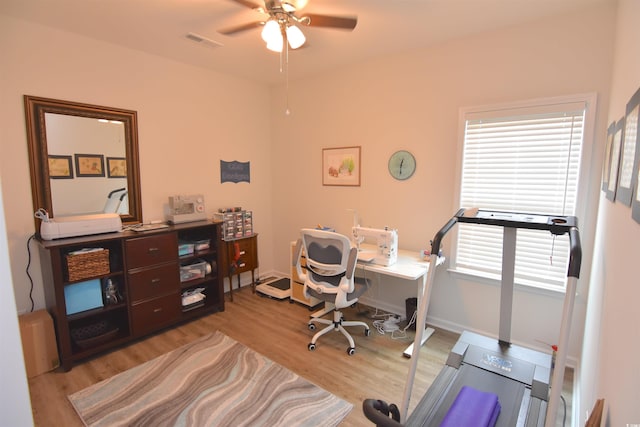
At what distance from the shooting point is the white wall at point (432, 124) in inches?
93.5

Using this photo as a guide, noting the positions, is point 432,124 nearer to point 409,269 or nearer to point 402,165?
→ point 402,165

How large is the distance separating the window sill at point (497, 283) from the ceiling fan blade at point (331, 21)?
2333mm

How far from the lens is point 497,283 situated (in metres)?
2.80

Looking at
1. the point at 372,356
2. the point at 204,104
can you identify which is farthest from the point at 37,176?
→ the point at 372,356

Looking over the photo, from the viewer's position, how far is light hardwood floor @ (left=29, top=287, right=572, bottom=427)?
2230mm

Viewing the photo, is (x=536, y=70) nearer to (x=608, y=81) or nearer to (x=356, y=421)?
(x=608, y=81)

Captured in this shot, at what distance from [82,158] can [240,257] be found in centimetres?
192

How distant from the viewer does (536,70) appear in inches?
98.5

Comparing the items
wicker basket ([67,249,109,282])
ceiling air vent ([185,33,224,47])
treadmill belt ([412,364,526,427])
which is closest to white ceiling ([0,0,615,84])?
ceiling air vent ([185,33,224,47])

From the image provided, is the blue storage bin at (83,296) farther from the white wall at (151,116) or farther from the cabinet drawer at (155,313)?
the white wall at (151,116)

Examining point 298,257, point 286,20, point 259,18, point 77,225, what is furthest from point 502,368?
point 77,225

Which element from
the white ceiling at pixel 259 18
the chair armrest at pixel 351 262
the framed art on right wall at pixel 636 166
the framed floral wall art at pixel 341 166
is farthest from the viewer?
the framed floral wall art at pixel 341 166

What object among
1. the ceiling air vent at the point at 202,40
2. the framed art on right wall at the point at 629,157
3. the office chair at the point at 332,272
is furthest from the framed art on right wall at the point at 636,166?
the ceiling air vent at the point at 202,40

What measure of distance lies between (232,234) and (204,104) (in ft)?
5.29
